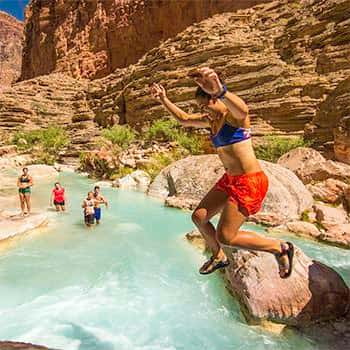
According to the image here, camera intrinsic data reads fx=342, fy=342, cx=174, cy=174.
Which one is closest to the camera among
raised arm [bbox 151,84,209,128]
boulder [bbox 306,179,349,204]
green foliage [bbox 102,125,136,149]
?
raised arm [bbox 151,84,209,128]

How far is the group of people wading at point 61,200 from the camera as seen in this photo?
34.1 ft

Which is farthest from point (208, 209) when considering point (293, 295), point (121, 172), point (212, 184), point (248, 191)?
Answer: point (121, 172)

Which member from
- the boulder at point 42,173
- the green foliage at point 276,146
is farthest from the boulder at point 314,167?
the boulder at point 42,173

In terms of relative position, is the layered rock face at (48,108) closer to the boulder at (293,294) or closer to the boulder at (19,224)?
the boulder at (19,224)

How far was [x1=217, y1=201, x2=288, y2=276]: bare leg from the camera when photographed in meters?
2.88

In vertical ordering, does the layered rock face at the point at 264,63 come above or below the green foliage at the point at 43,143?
above

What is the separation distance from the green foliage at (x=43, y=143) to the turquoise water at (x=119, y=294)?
2170 centimetres

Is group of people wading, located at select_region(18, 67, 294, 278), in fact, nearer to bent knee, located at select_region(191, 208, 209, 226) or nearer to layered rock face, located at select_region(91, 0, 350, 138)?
bent knee, located at select_region(191, 208, 209, 226)

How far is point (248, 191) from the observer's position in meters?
2.88

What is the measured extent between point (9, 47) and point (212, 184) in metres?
143

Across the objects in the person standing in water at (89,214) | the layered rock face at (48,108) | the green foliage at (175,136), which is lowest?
the person standing in water at (89,214)

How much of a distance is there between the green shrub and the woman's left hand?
22.1m

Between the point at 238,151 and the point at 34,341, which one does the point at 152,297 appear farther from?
the point at 238,151

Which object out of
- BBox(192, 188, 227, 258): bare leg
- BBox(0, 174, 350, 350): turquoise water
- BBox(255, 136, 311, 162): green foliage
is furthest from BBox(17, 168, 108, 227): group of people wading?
BBox(255, 136, 311, 162): green foliage
